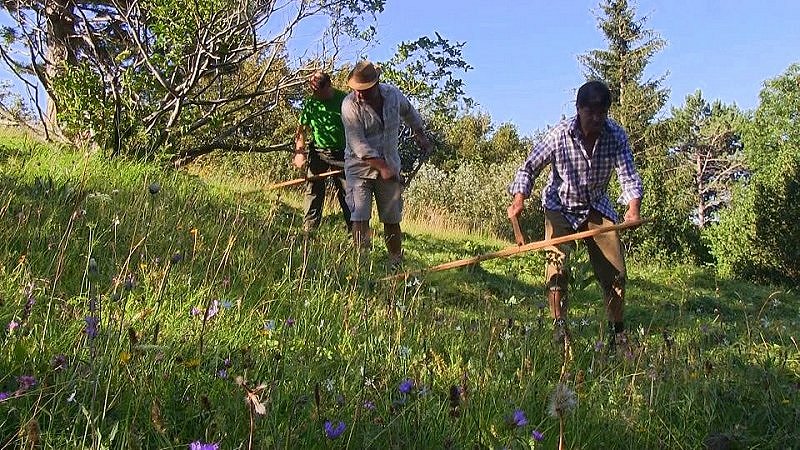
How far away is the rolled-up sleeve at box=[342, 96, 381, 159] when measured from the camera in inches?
210

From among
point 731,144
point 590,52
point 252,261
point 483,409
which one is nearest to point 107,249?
point 252,261

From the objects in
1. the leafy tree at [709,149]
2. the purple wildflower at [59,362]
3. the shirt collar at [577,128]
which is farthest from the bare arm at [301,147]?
the leafy tree at [709,149]

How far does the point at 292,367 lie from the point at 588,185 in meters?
2.68

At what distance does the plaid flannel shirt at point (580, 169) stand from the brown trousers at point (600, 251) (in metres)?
Answer: 0.06

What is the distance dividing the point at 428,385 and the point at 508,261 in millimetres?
6016

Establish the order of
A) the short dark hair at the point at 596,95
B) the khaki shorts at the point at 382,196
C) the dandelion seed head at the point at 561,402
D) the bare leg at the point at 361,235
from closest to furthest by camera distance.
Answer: the dandelion seed head at the point at 561,402
the short dark hair at the point at 596,95
the bare leg at the point at 361,235
the khaki shorts at the point at 382,196

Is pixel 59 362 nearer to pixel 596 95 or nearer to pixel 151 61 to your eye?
pixel 596 95

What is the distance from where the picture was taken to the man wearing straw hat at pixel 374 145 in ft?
17.5

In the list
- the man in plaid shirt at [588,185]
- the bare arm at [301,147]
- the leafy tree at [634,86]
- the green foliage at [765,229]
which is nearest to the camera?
the man in plaid shirt at [588,185]

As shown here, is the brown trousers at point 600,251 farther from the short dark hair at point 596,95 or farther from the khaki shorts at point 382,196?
the khaki shorts at point 382,196

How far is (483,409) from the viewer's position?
6.56 feet

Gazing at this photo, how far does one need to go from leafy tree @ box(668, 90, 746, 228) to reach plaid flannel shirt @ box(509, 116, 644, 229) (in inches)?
1380

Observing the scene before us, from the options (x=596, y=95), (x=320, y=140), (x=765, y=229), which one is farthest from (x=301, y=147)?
(x=765, y=229)

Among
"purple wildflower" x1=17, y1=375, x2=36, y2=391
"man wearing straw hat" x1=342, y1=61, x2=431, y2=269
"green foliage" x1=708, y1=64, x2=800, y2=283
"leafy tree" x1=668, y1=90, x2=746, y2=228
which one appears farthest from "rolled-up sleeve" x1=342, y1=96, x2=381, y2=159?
"leafy tree" x1=668, y1=90, x2=746, y2=228
